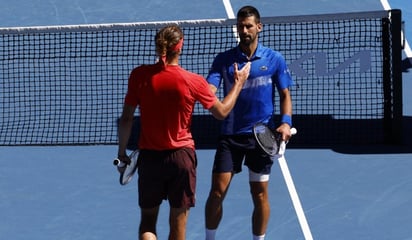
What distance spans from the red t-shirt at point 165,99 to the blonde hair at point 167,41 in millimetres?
92

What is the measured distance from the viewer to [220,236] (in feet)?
31.0

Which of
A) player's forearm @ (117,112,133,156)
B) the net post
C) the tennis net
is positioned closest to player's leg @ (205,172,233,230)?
player's forearm @ (117,112,133,156)

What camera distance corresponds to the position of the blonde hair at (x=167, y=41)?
7.55 m

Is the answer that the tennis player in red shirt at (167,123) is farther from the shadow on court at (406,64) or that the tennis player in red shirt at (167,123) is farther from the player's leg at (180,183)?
the shadow on court at (406,64)

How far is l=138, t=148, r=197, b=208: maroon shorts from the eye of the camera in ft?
25.3

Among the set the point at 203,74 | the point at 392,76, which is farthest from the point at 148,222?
the point at 203,74

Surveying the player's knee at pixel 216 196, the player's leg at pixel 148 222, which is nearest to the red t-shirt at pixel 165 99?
the player's leg at pixel 148 222

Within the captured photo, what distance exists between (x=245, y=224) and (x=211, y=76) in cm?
173

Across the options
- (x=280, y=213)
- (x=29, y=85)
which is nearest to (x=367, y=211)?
(x=280, y=213)

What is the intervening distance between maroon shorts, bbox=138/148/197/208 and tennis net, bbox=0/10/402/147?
4.25m

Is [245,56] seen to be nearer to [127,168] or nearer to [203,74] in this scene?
[127,168]

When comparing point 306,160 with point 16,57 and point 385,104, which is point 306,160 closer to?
point 385,104

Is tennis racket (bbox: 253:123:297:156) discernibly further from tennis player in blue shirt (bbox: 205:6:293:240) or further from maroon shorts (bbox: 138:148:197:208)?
maroon shorts (bbox: 138:148:197:208)

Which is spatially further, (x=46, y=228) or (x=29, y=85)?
(x=29, y=85)
